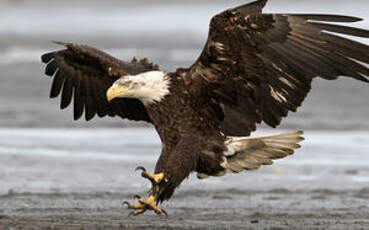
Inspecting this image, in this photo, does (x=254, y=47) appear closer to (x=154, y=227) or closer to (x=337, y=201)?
(x=154, y=227)

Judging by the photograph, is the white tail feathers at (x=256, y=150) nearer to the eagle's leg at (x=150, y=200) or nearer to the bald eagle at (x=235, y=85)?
the bald eagle at (x=235, y=85)

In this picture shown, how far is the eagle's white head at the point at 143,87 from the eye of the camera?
6.62 metres

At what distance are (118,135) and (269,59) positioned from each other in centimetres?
409

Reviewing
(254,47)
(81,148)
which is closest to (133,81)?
(254,47)

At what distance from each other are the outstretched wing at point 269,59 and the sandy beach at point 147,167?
0.77 m

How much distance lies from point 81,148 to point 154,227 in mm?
3334

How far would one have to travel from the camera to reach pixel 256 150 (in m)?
7.13

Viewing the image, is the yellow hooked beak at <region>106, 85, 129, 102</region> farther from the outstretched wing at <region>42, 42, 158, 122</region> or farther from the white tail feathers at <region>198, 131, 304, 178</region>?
the white tail feathers at <region>198, 131, 304, 178</region>

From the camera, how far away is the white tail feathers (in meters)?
7.04

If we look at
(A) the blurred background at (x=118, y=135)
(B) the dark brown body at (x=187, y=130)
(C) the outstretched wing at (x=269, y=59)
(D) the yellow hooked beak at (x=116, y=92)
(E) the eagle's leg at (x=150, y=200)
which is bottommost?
(A) the blurred background at (x=118, y=135)

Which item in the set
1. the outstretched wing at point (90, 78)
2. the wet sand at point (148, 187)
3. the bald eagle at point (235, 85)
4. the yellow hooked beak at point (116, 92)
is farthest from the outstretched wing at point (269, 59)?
the wet sand at point (148, 187)

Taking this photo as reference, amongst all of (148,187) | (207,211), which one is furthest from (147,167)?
(207,211)

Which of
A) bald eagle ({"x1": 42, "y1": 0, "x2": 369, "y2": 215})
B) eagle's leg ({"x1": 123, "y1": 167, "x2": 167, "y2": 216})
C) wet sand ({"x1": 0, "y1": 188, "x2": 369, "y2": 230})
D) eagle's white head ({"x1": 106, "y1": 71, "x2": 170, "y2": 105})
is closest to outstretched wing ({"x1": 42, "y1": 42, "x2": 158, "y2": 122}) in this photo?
bald eagle ({"x1": 42, "y1": 0, "x2": 369, "y2": 215})

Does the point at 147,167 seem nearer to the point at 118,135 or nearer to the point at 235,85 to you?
the point at 118,135
